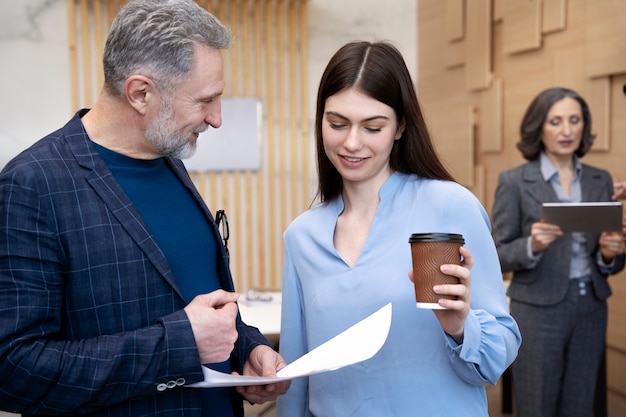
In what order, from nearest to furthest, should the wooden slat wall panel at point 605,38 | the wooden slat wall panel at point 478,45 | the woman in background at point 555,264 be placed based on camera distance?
the woman in background at point 555,264
the wooden slat wall panel at point 605,38
the wooden slat wall panel at point 478,45

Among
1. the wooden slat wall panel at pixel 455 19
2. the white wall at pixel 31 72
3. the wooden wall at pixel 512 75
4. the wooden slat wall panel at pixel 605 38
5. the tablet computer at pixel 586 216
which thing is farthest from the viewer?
the wooden slat wall panel at pixel 455 19

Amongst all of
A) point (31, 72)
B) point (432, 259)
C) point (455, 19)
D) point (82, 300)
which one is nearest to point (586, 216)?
point (432, 259)

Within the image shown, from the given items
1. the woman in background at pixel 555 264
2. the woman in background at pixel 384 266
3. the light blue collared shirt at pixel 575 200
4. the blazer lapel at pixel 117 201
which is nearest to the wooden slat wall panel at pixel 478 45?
the woman in background at pixel 555 264

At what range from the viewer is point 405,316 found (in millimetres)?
1537

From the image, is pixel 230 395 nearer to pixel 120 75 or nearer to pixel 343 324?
pixel 343 324

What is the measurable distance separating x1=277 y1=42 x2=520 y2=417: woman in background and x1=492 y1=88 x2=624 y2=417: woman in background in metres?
1.68

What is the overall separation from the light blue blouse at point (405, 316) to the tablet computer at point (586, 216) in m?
1.49

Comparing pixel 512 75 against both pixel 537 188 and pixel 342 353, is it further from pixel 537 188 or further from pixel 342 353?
pixel 342 353

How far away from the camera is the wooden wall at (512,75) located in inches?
160

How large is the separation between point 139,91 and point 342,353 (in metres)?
0.66

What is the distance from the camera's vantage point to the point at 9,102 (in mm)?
5332

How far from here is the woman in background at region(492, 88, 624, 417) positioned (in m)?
3.20

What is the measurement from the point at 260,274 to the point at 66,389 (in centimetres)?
468

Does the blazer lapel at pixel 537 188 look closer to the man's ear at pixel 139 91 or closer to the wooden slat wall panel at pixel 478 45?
the wooden slat wall panel at pixel 478 45
